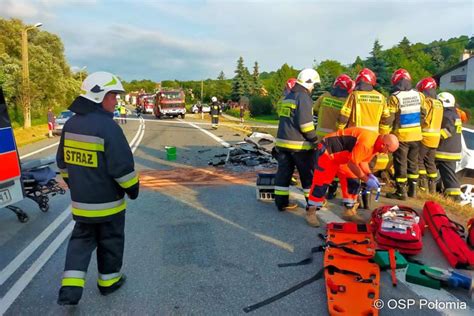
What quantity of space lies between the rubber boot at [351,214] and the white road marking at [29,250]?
404 cm

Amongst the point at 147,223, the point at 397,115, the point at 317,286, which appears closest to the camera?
the point at 317,286

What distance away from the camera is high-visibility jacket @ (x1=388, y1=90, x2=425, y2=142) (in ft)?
21.9

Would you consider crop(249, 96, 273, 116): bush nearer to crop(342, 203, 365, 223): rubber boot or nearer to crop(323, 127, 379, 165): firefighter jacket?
crop(342, 203, 365, 223): rubber boot

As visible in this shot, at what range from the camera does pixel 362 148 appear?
16.1 ft

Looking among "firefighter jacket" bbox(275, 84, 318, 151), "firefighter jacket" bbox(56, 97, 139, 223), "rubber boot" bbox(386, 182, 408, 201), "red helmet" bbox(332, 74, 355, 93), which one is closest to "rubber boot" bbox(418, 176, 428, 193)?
"rubber boot" bbox(386, 182, 408, 201)

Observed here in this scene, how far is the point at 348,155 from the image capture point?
200 inches

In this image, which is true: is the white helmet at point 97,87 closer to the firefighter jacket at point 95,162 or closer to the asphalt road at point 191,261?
the firefighter jacket at point 95,162

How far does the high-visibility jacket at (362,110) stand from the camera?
20.1 feet

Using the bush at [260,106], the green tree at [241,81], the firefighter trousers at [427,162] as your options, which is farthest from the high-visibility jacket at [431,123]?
the green tree at [241,81]

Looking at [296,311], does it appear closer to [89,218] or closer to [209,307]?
[209,307]

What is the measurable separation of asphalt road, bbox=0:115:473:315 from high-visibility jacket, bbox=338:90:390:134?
1417 mm

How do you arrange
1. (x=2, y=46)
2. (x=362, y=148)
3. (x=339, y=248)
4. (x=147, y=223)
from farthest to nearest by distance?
(x=2, y=46) → (x=147, y=223) → (x=362, y=148) → (x=339, y=248)

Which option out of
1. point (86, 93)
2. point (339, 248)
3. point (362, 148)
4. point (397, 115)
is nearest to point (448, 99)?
point (397, 115)

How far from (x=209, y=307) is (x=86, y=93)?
2079 mm
